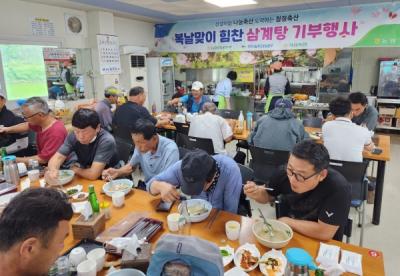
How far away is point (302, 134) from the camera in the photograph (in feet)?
10.2

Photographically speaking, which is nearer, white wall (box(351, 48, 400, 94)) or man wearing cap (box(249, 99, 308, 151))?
man wearing cap (box(249, 99, 308, 151))

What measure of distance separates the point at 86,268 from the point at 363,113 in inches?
153

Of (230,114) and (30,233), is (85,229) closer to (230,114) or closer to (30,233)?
(30,233)

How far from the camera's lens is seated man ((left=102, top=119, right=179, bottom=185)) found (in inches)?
88.7

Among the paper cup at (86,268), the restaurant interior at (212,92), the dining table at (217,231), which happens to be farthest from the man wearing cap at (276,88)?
the paper cup at (86,268)

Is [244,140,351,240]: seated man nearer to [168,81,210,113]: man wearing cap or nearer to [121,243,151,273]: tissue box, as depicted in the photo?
[121,243,151,273]: tissue box

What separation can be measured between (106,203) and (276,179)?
1.19 metres

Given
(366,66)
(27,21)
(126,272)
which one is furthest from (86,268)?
(366,66)

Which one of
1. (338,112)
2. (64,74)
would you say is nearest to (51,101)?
(64,74)

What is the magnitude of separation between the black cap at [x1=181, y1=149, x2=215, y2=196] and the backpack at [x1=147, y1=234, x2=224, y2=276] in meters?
0.74

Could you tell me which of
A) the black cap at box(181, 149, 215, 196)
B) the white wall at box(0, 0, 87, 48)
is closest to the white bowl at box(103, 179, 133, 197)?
the black cap at box(181, 149, 215, 196)

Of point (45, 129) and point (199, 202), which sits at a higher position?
point (45, 129)

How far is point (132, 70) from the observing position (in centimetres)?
671

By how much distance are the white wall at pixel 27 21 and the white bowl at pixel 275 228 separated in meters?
4.87
